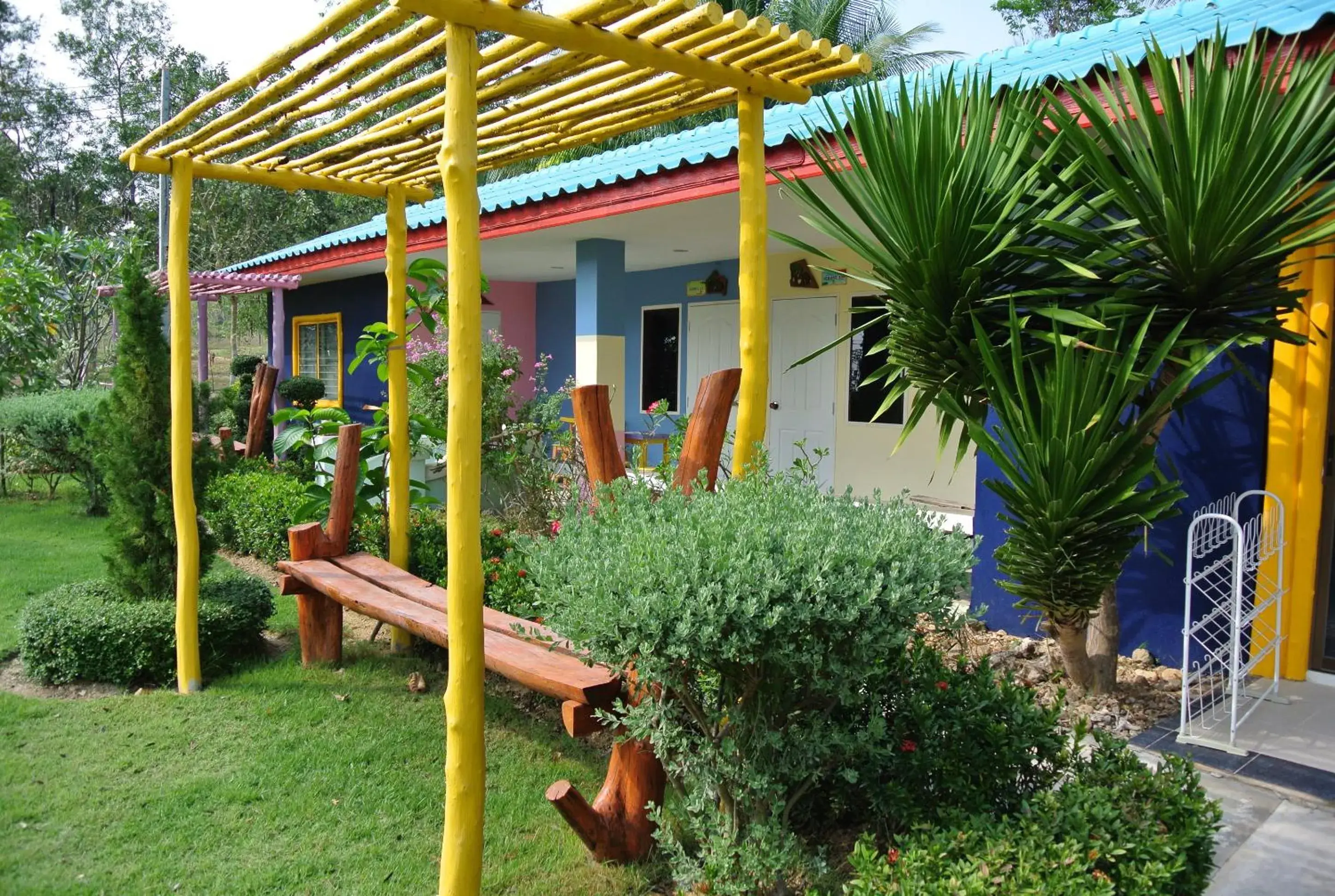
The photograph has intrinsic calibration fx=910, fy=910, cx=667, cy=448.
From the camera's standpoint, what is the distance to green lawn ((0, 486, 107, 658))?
19.0ft

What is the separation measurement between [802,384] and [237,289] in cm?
901

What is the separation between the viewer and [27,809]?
10.5ft

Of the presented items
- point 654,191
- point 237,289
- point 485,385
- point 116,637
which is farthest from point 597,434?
point 237,289

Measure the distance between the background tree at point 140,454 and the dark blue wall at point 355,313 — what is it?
282 inches

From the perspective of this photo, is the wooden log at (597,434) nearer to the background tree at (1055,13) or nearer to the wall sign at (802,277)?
the wall sign at (802,277)

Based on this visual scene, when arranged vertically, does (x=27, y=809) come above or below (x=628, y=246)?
below

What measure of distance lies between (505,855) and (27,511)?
8.40m

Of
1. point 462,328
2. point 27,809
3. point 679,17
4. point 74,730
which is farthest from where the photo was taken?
point 74,730

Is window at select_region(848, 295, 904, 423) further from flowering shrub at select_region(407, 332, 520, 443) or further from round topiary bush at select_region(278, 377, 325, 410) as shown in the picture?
round topiary bush at select_region(278, 377, 325, 410)

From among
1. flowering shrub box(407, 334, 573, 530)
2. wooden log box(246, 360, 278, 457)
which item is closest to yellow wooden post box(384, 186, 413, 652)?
flowering shrub box(407, 334, 573, 530)

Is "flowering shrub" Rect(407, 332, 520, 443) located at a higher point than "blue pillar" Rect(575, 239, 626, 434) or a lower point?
lower

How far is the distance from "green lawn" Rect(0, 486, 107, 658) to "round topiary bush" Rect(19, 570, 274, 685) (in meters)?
0.43

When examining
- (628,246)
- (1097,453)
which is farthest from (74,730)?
(628,246)

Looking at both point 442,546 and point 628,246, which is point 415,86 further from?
point 628,246
